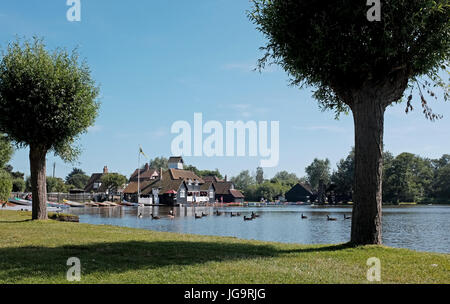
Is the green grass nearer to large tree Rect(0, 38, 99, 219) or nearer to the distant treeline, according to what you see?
large tree Rect(0, 38, 99, 219)

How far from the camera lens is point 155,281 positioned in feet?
29.8

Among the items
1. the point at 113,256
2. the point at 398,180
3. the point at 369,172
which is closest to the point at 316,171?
the point at 398,180

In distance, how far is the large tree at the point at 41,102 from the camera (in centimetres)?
2475

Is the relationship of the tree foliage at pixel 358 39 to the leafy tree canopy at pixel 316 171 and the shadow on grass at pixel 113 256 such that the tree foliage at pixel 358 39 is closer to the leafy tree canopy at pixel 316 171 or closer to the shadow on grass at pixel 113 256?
the shadow on grass at pixel 113 256

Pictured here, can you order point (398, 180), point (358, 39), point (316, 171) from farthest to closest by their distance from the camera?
point (316, 171) < point (398, 180) < point (358, 39)

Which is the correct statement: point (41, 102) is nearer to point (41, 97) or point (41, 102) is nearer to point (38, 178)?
point (41, 97)

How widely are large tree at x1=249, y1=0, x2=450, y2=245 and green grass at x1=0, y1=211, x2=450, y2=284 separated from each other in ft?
8.70

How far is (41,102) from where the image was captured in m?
24.4

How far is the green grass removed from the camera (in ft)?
31.0

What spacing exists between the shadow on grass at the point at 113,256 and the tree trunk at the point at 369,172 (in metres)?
1.24

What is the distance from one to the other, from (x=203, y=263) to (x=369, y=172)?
298 inches
